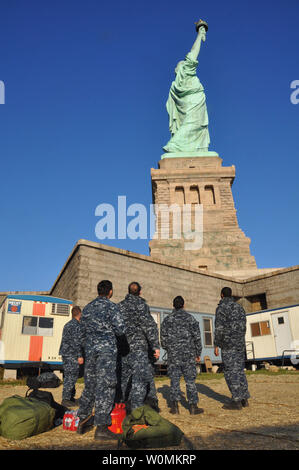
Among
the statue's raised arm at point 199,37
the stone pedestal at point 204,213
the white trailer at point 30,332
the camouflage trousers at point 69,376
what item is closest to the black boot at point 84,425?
the camouflage trousers at point 69,376

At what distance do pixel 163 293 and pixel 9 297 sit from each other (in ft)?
22.8

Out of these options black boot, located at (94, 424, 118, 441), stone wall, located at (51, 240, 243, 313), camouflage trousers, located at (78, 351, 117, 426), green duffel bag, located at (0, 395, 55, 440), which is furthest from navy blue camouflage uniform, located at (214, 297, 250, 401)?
stone wall, located at (51, 240, 243, 313)

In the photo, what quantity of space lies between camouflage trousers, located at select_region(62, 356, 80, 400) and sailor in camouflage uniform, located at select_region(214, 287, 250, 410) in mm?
2494

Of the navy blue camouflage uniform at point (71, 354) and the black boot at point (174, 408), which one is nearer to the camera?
the black boot at point (174, 408)

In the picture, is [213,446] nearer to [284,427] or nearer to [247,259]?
[284,427]

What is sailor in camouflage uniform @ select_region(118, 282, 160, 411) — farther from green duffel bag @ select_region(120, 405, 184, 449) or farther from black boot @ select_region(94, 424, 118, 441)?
green duffel bag @ select_region(120, 405, 184, 449)

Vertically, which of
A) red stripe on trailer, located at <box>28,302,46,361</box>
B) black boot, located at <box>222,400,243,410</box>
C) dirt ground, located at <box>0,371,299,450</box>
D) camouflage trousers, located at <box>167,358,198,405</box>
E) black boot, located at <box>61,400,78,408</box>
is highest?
red stripe on trailer, located at <box>28,302,46,361</box>

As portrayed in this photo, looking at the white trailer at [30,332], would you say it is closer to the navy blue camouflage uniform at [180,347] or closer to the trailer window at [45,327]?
the trailer window at [45,327]

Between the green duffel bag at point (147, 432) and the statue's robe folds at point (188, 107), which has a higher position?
the statue's robe folds at point (188, 107)

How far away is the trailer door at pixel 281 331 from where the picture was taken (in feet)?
51.9

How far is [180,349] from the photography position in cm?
575

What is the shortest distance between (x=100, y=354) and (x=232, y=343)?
284cm

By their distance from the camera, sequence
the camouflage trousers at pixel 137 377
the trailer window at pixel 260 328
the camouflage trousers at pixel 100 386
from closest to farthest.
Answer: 1. the camouflage trousers at pixel 100 386
2. the camouflage trousers at pixel 137 377
3. the trailer window at pixel 260 328

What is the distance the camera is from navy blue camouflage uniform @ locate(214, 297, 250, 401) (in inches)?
231
